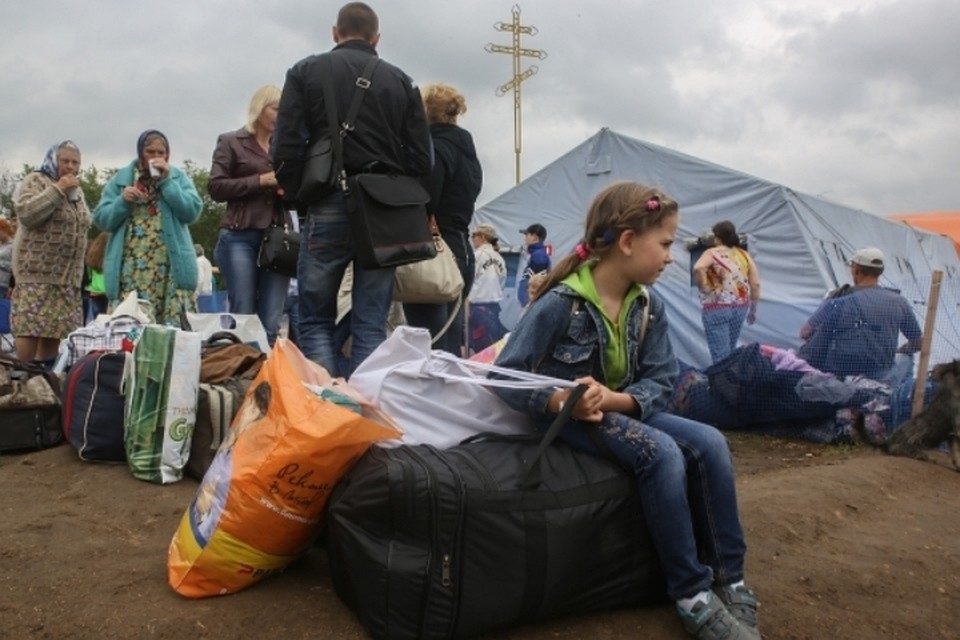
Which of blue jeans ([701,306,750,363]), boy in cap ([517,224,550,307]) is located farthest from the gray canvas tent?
boy in cap ([517,224,550,307])

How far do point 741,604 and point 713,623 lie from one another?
0.18 meters

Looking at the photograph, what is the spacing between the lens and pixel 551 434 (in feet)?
7.46

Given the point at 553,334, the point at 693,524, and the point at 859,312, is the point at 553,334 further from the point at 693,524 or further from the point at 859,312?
the point at 859,312

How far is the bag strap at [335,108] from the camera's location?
3418 millimetres

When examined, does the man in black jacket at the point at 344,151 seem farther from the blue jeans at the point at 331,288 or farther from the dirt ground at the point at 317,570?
the dirt ground at the point at 317,570

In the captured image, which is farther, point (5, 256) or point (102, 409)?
point (5, 256)

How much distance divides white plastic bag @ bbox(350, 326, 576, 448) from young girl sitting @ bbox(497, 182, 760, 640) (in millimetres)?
71

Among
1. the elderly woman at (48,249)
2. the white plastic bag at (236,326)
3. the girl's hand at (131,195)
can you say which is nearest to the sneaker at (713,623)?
A: the white plastic bag at (236,326)

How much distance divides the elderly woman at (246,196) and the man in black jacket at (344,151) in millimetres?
1077

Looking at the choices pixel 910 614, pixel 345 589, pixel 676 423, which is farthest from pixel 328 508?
pixel 910 614

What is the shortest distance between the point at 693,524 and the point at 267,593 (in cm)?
125

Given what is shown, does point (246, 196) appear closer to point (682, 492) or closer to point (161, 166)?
point (161, 166)

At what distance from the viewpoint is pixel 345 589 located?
225 centimetres

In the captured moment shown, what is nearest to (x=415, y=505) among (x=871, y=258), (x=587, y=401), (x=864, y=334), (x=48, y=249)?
(x=587, y=401)
